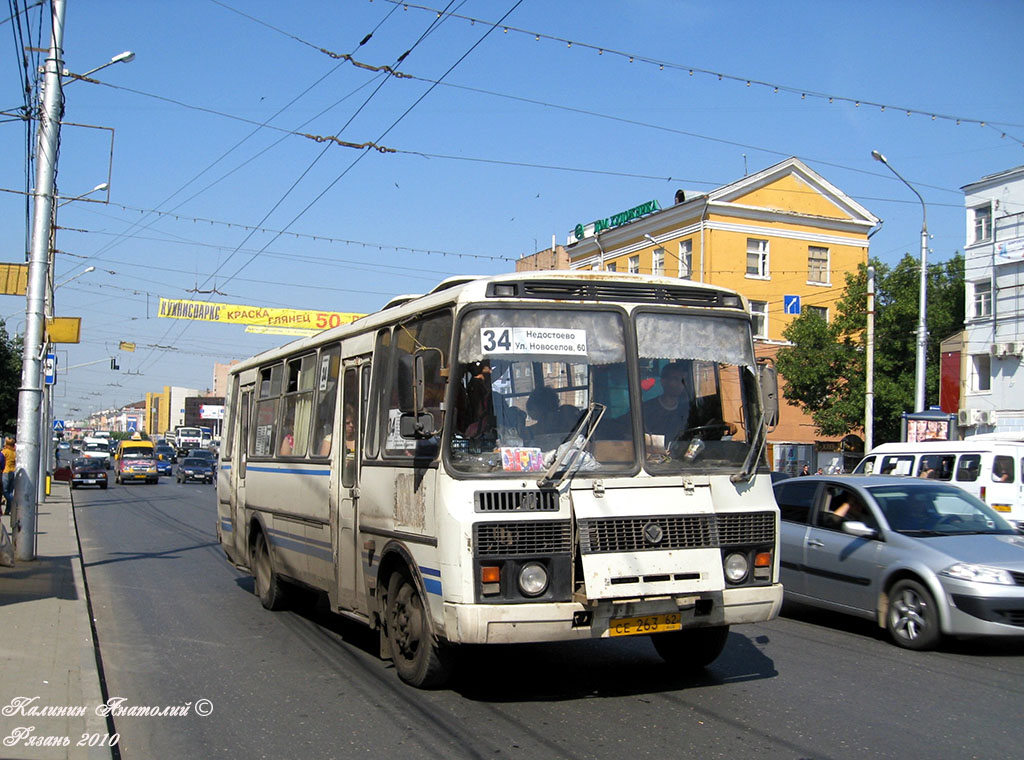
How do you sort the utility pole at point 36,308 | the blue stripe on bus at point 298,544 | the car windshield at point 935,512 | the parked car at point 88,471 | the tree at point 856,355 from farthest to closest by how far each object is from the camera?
the parked car at point 88,471
the tree at point 856,355
the utility pole at point 36,308
the car windshield at point 935,512
the blue stripe on bus at point 298,544

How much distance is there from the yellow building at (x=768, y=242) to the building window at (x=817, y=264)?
0.05 m

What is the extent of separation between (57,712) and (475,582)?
2857 millimetres

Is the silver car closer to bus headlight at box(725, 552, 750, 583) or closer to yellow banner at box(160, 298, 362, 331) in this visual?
bus headlight at box(725, 552, 750, 583)

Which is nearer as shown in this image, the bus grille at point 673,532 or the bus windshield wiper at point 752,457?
the bus grille at point 673,532

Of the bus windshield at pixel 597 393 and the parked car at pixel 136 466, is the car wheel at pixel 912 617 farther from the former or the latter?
the parked car at pixel 136 466

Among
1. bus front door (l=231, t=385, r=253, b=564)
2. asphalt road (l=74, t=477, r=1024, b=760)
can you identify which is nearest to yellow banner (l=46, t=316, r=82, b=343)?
bus front door (l=231, t=385, r=253, b=564)

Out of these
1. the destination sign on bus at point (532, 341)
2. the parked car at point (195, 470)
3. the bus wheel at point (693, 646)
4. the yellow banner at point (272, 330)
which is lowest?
the parked car at point (195, 470)

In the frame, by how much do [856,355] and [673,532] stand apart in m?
36.7

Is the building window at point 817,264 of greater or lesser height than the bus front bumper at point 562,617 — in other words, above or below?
above

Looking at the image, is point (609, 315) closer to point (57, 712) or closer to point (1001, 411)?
point (57, 712)

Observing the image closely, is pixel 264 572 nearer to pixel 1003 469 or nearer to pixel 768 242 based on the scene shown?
pixel 1003 469

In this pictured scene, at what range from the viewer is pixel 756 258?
4634cm

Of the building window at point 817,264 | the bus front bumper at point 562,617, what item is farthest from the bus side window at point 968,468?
the building window at point 817,264

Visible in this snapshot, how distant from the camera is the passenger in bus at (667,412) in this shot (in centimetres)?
679
